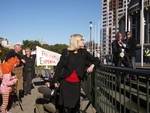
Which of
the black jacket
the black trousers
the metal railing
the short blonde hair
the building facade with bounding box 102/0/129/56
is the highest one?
the building facade with bounding box 102/0/129/56

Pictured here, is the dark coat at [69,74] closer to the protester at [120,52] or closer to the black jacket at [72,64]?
the black jacket at [72,64]

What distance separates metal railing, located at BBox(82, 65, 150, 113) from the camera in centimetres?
246

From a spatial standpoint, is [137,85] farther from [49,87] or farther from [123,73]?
[49,87]

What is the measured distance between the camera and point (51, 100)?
18.0 ft

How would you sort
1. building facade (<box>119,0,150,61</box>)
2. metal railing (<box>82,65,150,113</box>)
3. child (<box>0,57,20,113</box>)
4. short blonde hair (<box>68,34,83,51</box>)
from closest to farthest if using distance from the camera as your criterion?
metal railing (<box>82,65,150,113</box>) < short blonde hair (<box>68,34,83,51</box>) < child (<box>0,57,20,113</box>) < building facade (<box>119,0,150,61</box>)

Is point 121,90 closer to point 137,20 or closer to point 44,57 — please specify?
point 44,57

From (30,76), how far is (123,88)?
7.73 meters

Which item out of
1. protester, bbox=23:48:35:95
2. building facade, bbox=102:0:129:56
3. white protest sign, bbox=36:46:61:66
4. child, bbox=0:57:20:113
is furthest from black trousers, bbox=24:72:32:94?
building facade, bbox=102:0:129:56

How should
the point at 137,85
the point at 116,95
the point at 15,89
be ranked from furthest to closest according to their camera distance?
the point at 15,89 < the point at 116,95 < the point at 137,85

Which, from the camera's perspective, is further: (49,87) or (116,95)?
(49,87)

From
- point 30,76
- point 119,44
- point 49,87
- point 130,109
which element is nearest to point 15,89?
point 49,87

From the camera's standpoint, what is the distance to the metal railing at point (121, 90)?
2.46 meters

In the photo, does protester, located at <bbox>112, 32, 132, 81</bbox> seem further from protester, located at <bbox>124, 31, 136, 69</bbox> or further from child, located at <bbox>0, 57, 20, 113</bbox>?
child, located at <bbox>0, 57, 20, 113</bbox>

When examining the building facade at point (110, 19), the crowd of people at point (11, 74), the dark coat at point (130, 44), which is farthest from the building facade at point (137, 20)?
the building facade at point (110, 19)
